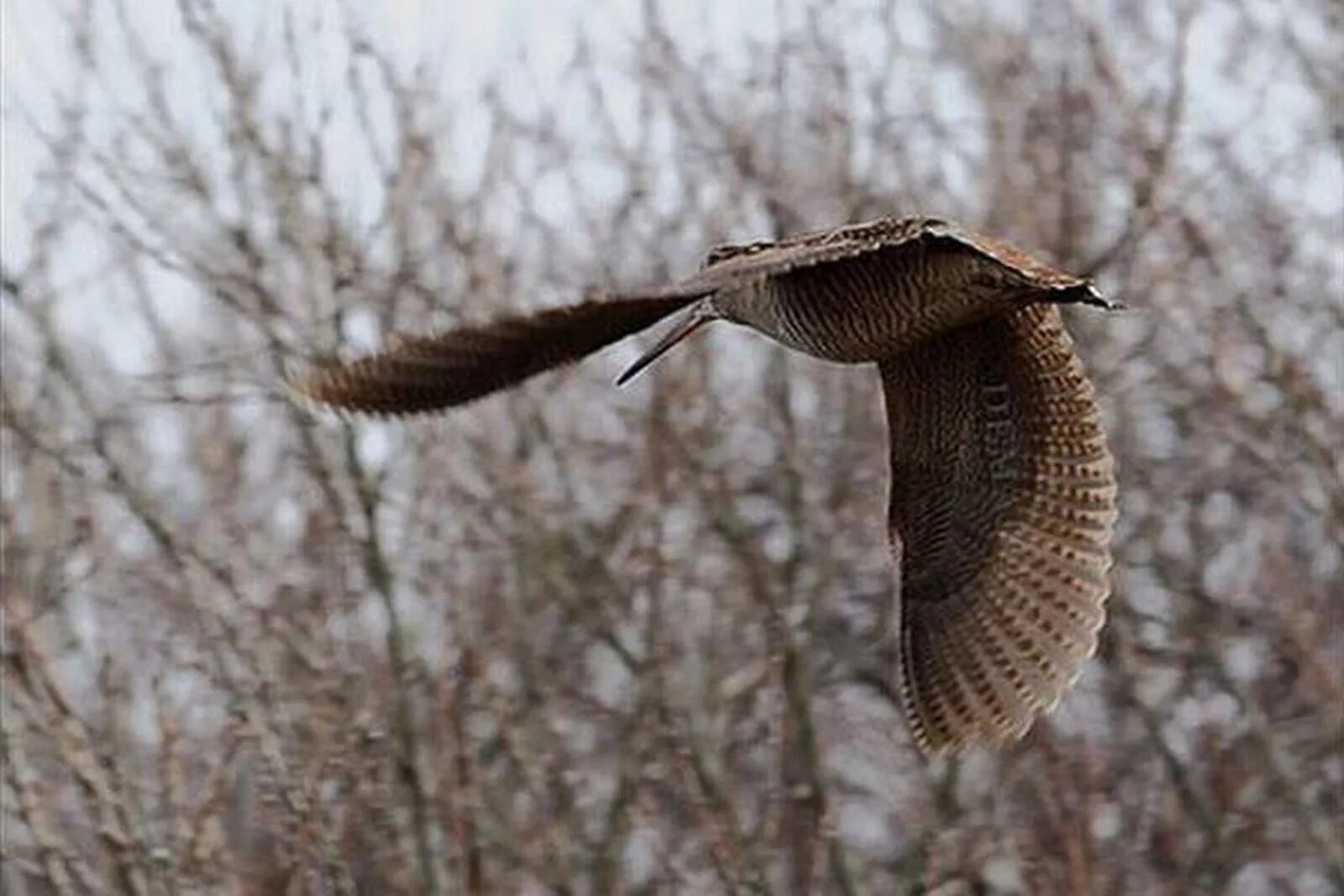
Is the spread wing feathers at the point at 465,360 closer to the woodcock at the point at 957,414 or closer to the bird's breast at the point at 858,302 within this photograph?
the woodcock at the point at 957,414

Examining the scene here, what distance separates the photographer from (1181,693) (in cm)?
1405

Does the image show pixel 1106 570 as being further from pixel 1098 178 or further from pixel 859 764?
pixel 859 764

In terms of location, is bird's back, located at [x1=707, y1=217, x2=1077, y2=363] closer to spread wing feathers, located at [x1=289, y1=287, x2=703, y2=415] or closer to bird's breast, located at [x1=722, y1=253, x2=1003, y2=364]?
bird's breast, located at [x1=722, y1=253, x2=1003, y2=364]

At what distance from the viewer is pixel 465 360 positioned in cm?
433

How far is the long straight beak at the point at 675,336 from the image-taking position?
4391 millimetres

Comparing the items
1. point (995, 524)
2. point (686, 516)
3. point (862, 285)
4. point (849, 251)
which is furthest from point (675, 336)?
point (686, 516)

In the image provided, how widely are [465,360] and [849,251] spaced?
53 centimetres

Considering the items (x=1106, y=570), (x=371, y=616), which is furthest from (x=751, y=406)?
(x=1106, y=570)

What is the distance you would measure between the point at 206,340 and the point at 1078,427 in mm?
9964

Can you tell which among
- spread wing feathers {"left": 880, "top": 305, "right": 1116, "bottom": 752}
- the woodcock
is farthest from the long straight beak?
spread wing feathers {"left": 880, "top": 305, "right": 1116, "bottom": 752}

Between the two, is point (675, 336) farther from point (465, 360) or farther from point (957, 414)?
point (957, 414)

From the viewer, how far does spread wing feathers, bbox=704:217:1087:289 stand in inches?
173

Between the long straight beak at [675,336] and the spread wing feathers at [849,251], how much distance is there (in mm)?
62

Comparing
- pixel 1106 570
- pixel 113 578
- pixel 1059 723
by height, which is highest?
pixel 113 578
